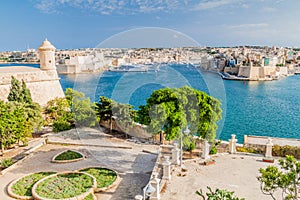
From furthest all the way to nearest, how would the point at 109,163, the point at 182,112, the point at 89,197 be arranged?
the point at 109,163 < the point at 182,112 < the point at 89,197

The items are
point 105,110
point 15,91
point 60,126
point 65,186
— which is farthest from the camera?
point 15,91

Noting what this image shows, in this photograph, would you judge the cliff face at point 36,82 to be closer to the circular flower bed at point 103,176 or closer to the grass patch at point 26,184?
the grass patch at point 26,184

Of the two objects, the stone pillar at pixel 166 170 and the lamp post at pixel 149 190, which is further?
the stone pillar at pixel 166 170

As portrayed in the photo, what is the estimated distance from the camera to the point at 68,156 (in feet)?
34.4

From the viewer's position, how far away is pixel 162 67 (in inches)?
2447

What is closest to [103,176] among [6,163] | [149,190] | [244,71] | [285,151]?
[149,190]

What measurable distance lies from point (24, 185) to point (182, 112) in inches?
217

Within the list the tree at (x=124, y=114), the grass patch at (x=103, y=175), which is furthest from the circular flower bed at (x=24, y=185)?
the tree at (x=124, y=114)

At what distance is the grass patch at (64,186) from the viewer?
7.50 metres

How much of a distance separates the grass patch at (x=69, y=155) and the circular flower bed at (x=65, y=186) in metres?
1.60

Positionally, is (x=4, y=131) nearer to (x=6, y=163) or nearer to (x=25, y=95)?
(x=6, y=163)

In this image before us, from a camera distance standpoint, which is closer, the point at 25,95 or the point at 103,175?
the point at 103,175

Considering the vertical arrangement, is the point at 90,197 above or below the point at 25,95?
below

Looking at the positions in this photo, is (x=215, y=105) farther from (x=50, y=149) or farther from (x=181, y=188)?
(x=50, y=149)
